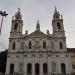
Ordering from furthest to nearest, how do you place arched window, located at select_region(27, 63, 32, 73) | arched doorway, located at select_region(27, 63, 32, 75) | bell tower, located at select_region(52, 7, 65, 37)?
bell tower, located at select_region(52, 7, 65, 37), arched window, located at select_region(27, 63, 32, 73), arched doorway, located at select_region(27, 63, 32, 75)

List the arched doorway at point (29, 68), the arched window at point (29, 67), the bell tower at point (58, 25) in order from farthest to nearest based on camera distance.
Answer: the bell tower at point (58, 25), the arched window at point (29, 67), the arched doorway at point (29, 68)

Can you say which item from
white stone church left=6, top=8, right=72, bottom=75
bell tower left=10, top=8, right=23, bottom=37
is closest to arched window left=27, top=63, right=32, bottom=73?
white stone church left=6, top=8, right=72, bottom=75

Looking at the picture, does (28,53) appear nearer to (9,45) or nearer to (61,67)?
(9,45)

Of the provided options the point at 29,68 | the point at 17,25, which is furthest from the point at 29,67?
the point at 17,25

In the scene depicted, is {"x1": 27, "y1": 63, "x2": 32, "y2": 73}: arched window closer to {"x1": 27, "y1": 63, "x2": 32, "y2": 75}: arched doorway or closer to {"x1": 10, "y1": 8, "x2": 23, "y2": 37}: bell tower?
{"x1": 27, "y1": 63, "x2": 32, "y2": 75}: arched doorway

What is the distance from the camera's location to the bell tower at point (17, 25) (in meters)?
41.1

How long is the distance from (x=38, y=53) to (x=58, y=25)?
32.0 feet

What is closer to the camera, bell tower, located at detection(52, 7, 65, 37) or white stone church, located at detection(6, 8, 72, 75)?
white stone church, located at detection(6, 8, 72, 75)

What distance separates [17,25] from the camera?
4275 centimetres

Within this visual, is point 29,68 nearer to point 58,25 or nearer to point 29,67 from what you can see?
point 29,67

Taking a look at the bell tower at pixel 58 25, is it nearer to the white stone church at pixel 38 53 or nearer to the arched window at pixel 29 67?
the white stone church at pixel 38 53

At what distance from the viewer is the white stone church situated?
36781 mm

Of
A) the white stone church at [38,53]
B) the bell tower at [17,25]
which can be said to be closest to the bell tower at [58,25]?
the white stone church at [38,53]

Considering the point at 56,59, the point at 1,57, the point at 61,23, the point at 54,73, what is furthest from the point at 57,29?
the point at 1,57
